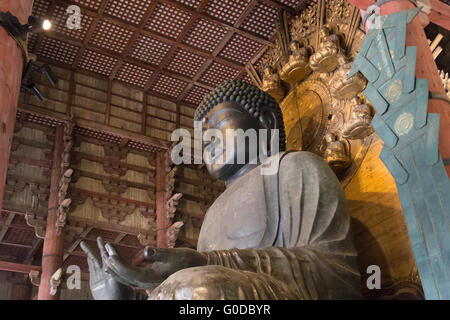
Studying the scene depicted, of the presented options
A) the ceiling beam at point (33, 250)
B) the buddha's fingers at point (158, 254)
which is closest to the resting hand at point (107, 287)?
the buddha's fingers at point (158, 254)

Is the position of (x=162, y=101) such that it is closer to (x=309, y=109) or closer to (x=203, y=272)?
(x=309, y=109)

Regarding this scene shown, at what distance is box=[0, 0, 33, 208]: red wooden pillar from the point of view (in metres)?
3.28

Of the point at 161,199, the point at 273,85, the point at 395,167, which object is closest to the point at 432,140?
the point at 395,167

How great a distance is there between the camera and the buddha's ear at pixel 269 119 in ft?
11.2

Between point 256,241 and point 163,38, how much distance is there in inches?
173

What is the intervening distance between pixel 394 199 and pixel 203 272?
1.64m

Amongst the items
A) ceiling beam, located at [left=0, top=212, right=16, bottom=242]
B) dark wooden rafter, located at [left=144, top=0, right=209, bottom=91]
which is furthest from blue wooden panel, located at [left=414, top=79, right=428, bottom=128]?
ceiling beam, located at [left=0, top=212, right=16, bottom=242]

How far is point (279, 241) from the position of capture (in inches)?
104

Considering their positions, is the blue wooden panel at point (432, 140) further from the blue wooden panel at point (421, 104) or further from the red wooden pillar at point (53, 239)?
the red wooden pillar at point (53, 239)

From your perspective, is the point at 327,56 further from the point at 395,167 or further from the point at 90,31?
the point at 90,31

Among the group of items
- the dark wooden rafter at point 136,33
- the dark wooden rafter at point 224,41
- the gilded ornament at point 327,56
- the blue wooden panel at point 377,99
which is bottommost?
the blue wooden panel at point 377,99

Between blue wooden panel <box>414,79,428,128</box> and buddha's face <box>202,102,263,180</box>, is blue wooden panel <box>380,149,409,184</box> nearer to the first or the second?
blue wooden panel <box>414,79,428,128</box>

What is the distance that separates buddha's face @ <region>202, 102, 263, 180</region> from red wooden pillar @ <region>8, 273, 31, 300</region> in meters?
7.95
